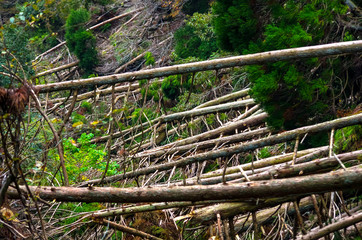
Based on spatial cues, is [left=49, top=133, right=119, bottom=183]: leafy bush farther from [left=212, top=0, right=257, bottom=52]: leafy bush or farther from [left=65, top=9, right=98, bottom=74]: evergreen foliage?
[left=65, top=9, right=98, bottom=74]: evergreen foliage

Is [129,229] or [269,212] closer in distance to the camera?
[129,229]

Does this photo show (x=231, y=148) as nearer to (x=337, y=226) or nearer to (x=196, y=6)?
(x=337, y=226)

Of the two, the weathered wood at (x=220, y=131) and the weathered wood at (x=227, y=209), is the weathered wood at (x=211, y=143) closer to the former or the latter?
the weathered wood at (x=220, y=131)

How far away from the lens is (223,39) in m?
6.25

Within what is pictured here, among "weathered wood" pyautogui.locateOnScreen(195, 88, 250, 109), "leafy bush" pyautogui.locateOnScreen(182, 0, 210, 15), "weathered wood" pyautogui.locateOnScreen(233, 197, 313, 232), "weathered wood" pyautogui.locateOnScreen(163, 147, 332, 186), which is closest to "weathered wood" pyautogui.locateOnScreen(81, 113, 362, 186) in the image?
"weathered wood" pyautogui.locateOnScreen(163, 147, 332, 186)

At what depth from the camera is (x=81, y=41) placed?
49.9 feet

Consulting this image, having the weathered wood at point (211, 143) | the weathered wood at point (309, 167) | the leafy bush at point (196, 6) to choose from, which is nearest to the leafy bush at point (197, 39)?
the leafy bush at point (196, 6)

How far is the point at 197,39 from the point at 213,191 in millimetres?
9993

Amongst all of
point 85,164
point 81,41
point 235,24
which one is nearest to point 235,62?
point 235,24

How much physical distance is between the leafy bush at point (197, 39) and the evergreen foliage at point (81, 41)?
3463mm

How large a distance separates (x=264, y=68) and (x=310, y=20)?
83cm

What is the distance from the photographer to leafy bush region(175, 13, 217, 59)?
12.6 meters

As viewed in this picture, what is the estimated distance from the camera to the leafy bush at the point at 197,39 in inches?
497

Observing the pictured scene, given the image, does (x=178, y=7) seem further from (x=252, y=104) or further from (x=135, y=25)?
(x=252, y=104)
